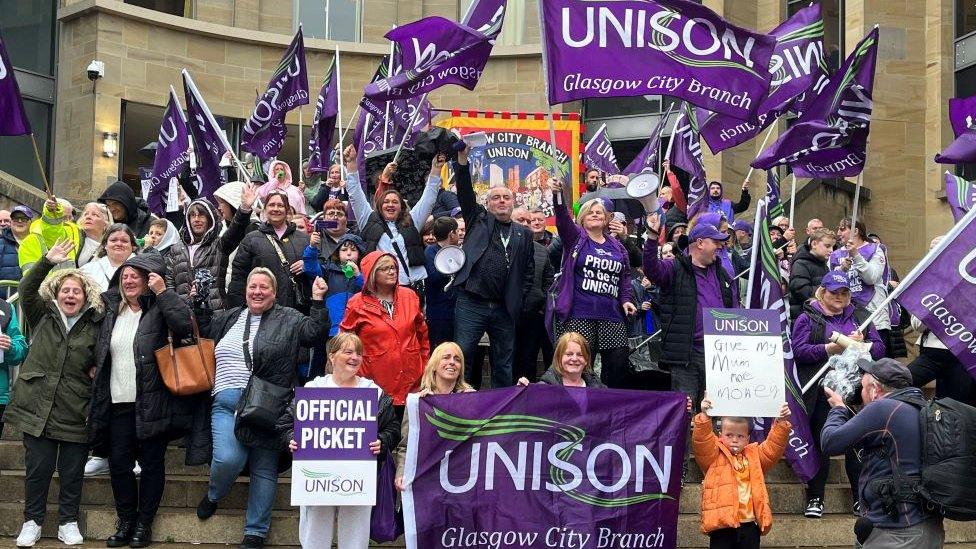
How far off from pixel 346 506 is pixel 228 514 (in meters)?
1.71

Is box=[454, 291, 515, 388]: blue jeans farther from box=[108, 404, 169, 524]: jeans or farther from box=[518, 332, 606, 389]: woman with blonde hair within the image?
box=[108, 404, 169, 524]: jeans

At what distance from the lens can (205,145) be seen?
15508mm

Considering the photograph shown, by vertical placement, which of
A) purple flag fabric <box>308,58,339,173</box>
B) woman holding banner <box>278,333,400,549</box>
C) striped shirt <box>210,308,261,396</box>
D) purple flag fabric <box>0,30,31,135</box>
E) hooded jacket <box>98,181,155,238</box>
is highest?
purple flag fabric <box>308,58,339,173</box>

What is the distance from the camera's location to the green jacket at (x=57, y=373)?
1027 cm

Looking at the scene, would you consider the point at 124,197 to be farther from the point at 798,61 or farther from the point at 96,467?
the point at 798,61

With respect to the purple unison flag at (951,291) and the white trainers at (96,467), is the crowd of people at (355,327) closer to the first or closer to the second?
the white trainers at (96,467)

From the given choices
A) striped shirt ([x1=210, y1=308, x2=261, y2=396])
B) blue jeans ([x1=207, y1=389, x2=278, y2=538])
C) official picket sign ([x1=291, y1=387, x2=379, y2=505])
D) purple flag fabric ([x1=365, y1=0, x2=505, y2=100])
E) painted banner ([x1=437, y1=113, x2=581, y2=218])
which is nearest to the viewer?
official picket sign ([x1=291, y1=387, x2=379, y2=505])

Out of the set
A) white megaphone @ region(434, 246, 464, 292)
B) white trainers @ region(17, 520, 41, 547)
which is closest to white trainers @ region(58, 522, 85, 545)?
white trainers @ region(17, 520, 41, 547)

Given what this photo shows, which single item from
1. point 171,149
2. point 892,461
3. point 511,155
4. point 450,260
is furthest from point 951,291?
point 511,155

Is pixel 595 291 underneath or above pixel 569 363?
above

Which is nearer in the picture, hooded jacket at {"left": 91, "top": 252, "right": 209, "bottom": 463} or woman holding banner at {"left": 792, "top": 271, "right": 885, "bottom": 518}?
hooded jacket at {"left": 91, "top": 252, "right": 209, "bottom": 463}

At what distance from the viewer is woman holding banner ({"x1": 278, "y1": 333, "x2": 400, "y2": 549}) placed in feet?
30.3

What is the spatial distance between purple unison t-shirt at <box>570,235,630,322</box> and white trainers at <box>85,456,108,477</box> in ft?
13.0

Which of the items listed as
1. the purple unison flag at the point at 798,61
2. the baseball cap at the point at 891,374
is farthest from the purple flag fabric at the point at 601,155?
the baseball cap at the point at 891,374
